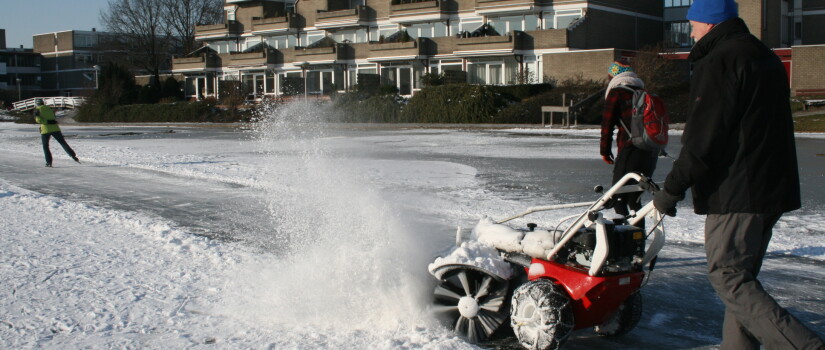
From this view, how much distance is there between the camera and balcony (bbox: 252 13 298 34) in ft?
211

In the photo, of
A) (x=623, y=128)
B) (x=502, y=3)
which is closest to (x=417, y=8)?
(x=502, y=3)

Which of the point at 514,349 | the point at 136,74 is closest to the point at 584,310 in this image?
the point at 514,349

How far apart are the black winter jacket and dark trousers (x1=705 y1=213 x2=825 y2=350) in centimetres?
8

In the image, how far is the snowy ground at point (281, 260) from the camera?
5012mm

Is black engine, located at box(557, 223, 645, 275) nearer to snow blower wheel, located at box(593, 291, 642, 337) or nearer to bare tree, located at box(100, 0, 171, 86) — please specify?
snow blower wheel, located at box(593, 291, 642, 337)

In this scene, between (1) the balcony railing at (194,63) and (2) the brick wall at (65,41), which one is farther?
(2) the brick wall at (65,41)

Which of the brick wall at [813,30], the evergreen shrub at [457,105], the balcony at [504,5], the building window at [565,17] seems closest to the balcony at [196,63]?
the balcony at [504,5]

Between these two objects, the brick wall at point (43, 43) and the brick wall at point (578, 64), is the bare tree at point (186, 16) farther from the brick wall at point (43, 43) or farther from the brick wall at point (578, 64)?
the brick wall at point (578, 64)

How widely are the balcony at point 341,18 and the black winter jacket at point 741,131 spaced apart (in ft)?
185

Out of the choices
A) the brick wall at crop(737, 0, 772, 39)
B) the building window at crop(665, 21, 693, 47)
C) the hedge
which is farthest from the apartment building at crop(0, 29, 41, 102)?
the brick wall at crop(737, 0, 772, 39)

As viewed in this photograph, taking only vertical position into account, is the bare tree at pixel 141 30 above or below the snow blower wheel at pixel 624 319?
above

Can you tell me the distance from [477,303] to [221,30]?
70.2 meters

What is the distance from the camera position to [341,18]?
2357 inches

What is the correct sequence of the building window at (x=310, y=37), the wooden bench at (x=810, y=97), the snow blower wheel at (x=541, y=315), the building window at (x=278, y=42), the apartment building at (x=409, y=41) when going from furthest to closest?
the building window at (x=278, y=42), the building window at (x=310, y=37), the apartment building at (x=409, y=41), the wooden bench at (x=810, y=97), the snow blower wheel at (x=541, y=315)
